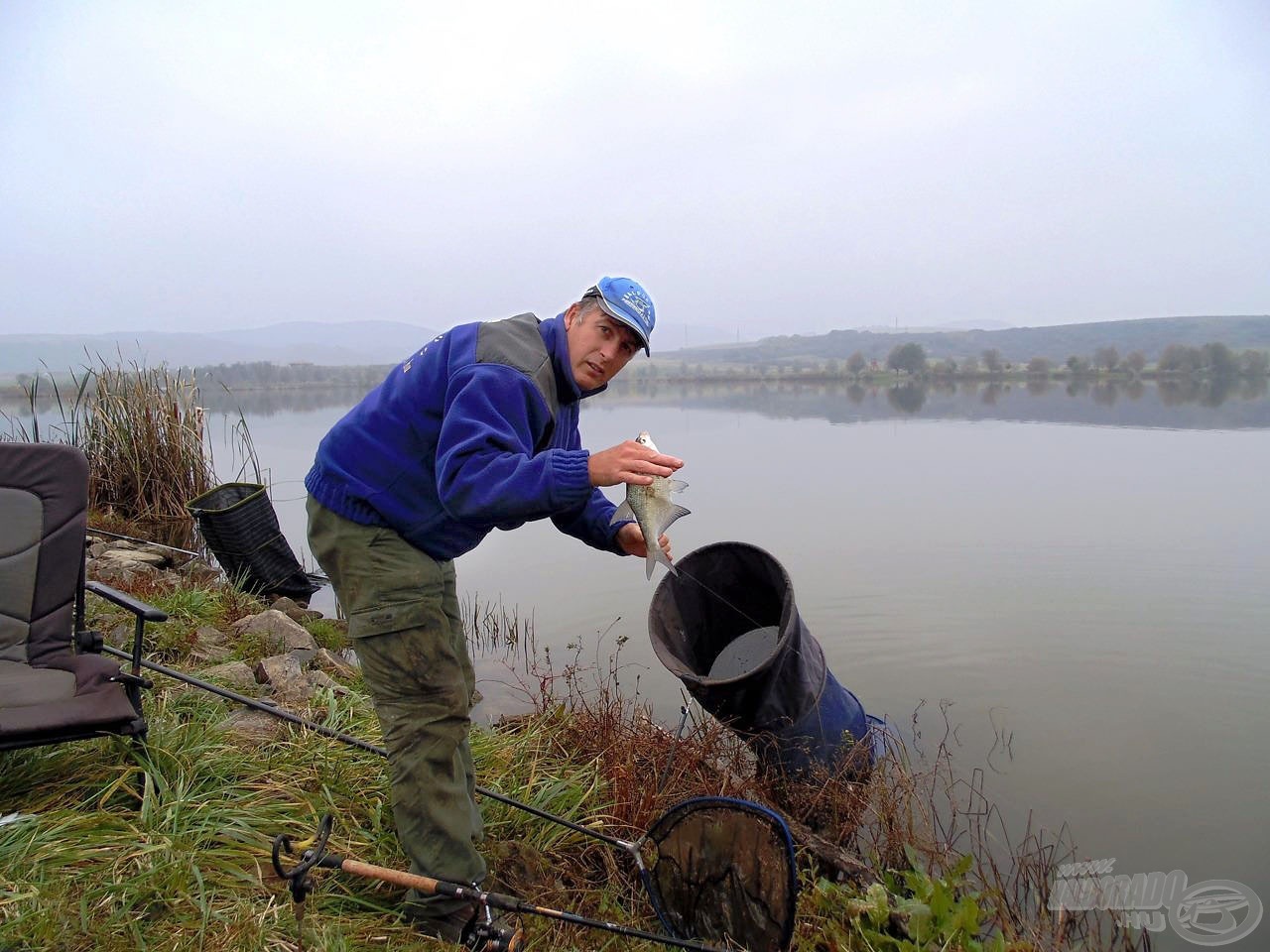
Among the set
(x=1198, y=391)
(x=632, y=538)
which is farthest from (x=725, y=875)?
(x=1198, y=391)

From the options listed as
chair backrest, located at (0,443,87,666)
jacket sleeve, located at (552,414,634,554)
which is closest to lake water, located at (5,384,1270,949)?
jacket sleeve, located at (552,414,634,554)

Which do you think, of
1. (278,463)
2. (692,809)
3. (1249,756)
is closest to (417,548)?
(692,809)

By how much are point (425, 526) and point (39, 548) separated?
6.85 ft

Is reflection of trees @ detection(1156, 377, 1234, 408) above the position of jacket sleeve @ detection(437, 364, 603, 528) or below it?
below

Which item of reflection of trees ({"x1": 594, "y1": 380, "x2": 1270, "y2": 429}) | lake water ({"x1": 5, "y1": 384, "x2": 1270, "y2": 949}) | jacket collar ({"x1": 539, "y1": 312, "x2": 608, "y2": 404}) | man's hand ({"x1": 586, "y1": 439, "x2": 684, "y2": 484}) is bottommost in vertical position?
lake water ({"x1": 5, "y1": 384, "x2": 1270, "y2": 949})

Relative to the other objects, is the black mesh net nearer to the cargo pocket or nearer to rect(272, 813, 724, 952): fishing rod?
rect(272, 813, 724, 952): fishing rod

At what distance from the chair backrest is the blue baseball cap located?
253 centimetres

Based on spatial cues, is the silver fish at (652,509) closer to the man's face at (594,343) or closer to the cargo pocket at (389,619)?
the man's face at (594,343)

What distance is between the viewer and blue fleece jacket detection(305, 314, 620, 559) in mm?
2363

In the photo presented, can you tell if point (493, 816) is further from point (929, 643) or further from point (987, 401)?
point (987, 401)

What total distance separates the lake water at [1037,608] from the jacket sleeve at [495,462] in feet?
9.92

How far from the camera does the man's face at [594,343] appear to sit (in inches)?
108

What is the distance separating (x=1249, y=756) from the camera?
5.06 m

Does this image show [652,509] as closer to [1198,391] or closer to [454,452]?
[454,452]
